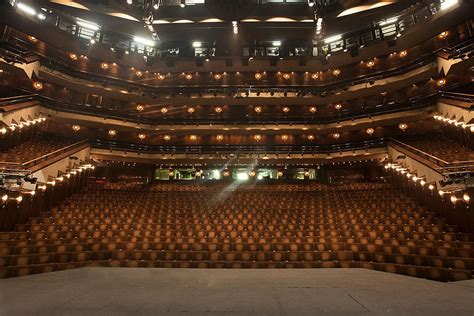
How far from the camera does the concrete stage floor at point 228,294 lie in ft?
8.64

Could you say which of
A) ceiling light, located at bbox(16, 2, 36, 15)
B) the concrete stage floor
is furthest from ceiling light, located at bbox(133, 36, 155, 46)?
the concrete stage floor

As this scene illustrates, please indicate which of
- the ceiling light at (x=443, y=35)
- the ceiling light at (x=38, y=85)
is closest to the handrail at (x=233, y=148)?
the ceiling light at (x=38, y=85)

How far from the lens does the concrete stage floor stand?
8.64 ft

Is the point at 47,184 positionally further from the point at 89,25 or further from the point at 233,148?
the point at 89,25

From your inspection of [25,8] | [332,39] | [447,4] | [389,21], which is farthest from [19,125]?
[447,4]

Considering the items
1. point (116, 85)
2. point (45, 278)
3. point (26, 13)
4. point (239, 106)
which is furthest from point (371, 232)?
point (26, 13)

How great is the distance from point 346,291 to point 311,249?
111 inches

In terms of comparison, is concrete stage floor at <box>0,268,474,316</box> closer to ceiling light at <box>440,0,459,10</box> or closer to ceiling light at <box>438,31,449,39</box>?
ceiling light at <box>440,0,459,10</box>

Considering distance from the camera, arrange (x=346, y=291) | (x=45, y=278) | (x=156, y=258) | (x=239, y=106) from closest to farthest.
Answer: (x=346, y=291), (x=45, y=278), (x=156, y=258), (x=239, y=106)

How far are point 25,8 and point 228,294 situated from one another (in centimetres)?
1541

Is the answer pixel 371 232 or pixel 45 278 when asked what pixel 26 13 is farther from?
pixel 371 232

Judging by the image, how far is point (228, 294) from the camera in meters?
3.28

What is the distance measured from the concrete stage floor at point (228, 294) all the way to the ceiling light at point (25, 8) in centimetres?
1274

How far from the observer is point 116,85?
46.2 feet
